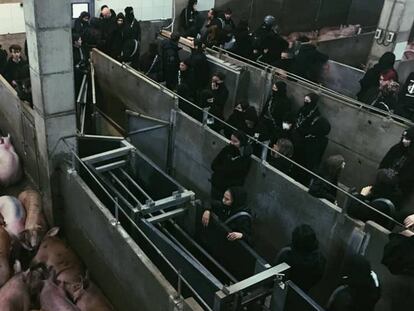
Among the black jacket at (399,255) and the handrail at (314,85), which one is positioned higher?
the handrail at (314,85)

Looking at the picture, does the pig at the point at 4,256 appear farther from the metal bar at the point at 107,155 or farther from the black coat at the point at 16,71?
the black coat at the point at 16,71

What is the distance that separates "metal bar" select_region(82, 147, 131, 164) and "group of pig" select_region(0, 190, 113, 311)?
3.39ft

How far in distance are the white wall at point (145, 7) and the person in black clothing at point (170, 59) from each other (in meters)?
3.14

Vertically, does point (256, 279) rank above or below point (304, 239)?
below

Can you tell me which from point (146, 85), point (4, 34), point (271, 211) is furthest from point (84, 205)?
point (4, 34)

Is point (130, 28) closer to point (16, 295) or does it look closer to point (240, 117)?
point (240, 117)

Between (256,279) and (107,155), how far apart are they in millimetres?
3078

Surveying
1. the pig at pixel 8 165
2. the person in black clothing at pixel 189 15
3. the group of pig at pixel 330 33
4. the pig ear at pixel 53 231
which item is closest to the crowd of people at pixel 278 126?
the pig at pixel 8 165

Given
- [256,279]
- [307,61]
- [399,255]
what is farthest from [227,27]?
[256,279]

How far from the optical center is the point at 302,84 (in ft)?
27.3

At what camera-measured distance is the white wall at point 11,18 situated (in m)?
10.1

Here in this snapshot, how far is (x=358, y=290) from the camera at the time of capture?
4172 millimetres

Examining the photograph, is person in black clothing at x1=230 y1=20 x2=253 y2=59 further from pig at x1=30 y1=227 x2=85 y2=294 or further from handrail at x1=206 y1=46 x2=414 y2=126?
pig at x1=30 y1=227 x2=85 y2=294

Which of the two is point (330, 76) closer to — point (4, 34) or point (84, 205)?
point (84, 205)
